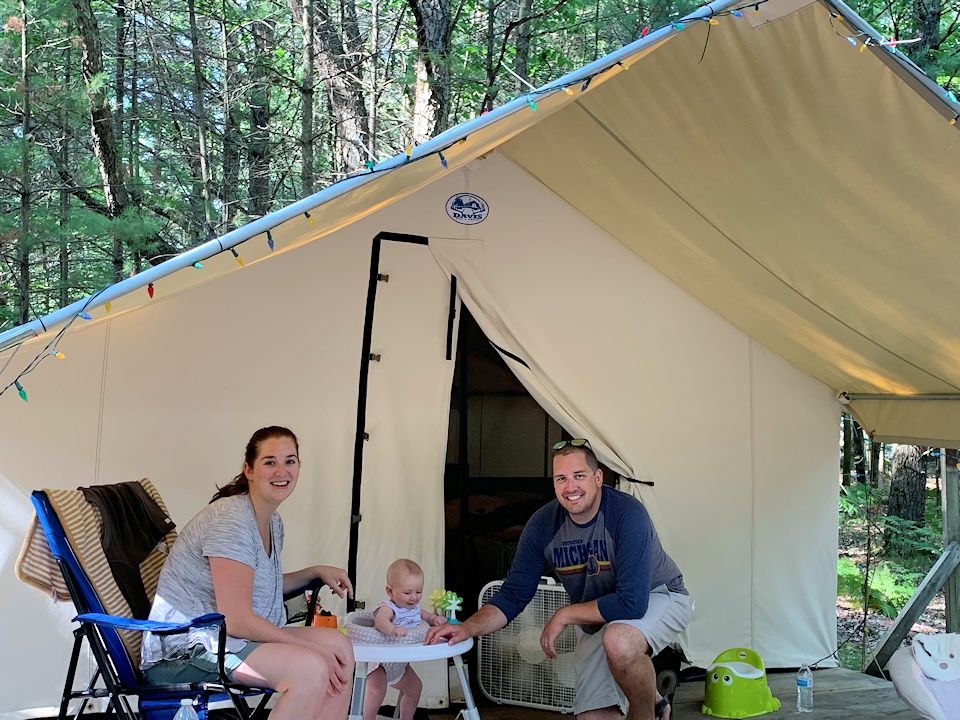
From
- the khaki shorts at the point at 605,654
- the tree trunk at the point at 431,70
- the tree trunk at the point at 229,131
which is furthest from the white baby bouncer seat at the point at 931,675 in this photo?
the tree trunk at the point at 229,131

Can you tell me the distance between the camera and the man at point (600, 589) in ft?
10.0

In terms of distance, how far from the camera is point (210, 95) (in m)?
8.05

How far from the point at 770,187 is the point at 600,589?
1.52m

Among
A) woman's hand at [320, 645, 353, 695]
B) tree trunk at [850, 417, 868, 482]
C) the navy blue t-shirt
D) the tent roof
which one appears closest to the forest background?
the tent roof

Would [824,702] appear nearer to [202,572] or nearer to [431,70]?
[202,572]

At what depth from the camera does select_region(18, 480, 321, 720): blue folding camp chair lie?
2.38 m

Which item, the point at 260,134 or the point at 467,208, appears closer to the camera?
the point at 467,208

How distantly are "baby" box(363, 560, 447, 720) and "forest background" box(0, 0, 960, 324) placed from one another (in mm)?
3370

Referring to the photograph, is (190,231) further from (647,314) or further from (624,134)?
(624,134)

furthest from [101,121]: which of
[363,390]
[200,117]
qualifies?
[363,390]

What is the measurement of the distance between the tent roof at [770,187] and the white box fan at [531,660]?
1.62 meters

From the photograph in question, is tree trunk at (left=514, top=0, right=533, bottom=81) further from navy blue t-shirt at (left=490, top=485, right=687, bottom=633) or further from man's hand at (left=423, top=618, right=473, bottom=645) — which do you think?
man's hand at (left=423, top=618, right=473, bottom=645)

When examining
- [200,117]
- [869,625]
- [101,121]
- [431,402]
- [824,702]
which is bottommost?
[869,625]

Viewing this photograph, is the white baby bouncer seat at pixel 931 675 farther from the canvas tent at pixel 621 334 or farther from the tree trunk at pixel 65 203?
the tree trunk at pixel 65 203
